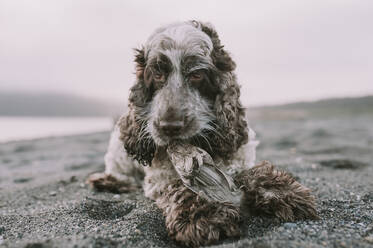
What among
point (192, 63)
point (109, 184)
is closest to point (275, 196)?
point (192, 63)

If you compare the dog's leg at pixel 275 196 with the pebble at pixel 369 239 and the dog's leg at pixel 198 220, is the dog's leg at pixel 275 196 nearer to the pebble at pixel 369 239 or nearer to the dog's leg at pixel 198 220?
the dog's leg at pixel 198 220

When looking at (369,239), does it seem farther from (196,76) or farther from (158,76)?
(158,76)

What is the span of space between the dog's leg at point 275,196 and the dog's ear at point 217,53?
3.39 ft

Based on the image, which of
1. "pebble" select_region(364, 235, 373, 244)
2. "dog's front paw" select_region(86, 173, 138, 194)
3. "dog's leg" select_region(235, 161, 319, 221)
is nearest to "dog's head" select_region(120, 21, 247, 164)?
"dog's leg" select_region(235, 161, 319, 221)

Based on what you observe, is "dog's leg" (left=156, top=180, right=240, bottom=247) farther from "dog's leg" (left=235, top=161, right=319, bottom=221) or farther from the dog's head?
the dog's head

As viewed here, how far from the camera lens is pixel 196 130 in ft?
9.87

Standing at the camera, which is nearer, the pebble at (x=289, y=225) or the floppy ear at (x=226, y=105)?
the pebble at (x=289, y=225)

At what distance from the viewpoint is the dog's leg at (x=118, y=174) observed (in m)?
4.60

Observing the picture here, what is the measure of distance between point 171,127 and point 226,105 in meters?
0.70

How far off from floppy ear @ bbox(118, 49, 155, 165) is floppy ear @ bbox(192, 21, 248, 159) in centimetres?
65

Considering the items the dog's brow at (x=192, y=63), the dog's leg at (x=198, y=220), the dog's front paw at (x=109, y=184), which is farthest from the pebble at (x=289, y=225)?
the dog's front paw at (x=109, y=184)

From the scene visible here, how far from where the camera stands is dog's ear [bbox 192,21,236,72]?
3.46 metres

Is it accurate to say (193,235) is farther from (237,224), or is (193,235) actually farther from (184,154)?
(184,154)

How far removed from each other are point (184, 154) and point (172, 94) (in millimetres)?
521
